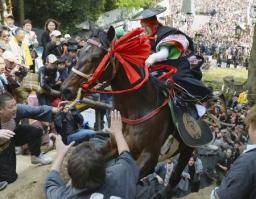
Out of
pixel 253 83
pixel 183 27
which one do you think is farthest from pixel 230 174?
pixel 183 27

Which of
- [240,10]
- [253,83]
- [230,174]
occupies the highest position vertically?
[230,174]

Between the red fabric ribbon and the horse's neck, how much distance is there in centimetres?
12

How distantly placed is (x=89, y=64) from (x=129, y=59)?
461 millimetres

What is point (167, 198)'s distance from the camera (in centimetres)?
666

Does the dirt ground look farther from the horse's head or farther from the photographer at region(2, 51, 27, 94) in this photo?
the horse's head

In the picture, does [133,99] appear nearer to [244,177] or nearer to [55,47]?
[244,177]

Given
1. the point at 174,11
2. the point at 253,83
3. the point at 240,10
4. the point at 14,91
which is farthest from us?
the point at 240,10

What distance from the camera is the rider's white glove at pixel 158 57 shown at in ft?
18.6

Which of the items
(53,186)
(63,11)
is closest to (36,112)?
(53,186)

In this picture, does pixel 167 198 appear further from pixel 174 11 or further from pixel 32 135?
pixel 174 11

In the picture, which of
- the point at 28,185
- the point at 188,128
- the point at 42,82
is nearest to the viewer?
the point at 188,128

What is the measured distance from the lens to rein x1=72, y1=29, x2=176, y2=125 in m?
5.22

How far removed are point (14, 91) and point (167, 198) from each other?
2.83 metres

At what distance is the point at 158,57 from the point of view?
5730 mm
